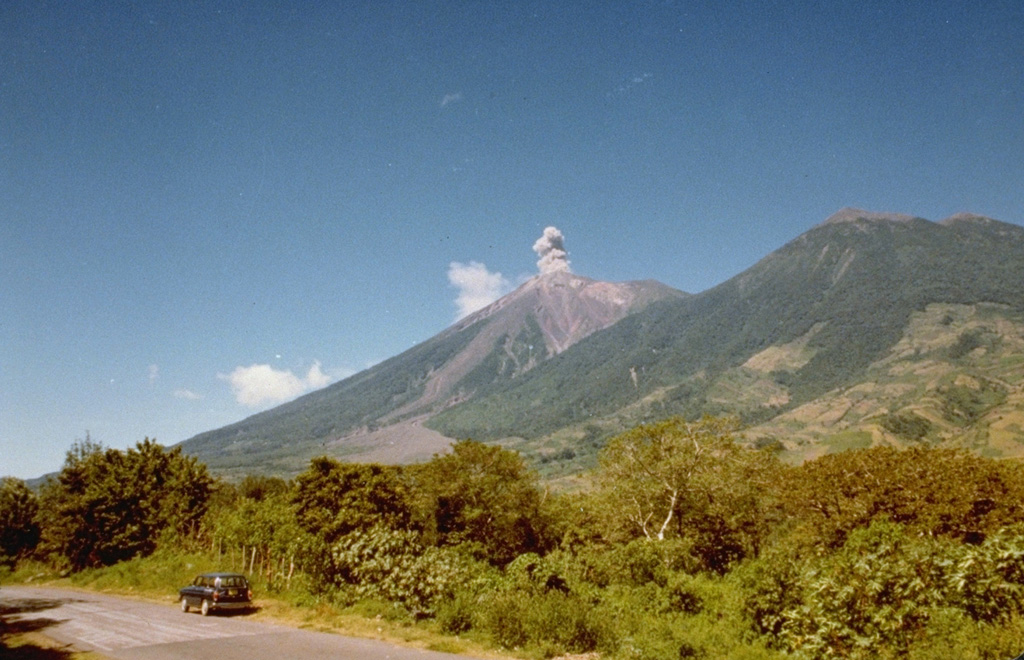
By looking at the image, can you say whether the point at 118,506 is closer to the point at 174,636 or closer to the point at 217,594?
the point at 217,594

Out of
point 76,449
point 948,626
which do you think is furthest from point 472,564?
point 76,449

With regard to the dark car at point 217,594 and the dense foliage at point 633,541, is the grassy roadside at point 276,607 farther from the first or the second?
the dark car at point 217,594

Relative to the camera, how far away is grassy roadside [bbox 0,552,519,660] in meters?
13.7

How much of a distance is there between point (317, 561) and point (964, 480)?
73.8 feet

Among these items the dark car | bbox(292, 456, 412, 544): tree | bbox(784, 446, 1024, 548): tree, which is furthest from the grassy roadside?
bbox(784, 446, 1024, 548): tree

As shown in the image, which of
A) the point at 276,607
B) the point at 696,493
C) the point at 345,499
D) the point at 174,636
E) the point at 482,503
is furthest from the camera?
the point at 482,503

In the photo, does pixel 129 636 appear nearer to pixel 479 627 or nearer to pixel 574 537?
pixel 479 627

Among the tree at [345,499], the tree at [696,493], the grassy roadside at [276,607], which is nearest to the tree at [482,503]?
the tree at [345,499]

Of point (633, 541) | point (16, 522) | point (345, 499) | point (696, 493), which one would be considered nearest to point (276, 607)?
→ point (345, 499)

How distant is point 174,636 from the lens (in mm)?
14945

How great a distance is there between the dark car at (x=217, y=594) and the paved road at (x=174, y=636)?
0.36m

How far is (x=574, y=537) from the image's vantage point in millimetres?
28562

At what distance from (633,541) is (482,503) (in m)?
10.5

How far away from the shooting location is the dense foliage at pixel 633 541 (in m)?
9.87
